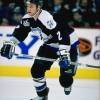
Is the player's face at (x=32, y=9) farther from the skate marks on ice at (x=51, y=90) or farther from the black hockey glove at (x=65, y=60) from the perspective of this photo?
the skate marks on ice at (x=51, y=90)

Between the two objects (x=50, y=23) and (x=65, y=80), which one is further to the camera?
(x=65, y=80)

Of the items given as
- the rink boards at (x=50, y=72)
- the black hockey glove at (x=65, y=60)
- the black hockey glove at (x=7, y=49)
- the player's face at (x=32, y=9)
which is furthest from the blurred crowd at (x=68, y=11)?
the rink boards at (x=50, y=72)

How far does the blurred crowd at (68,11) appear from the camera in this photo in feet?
15.3

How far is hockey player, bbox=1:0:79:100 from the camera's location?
15.0 ft

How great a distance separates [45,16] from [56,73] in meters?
0.58

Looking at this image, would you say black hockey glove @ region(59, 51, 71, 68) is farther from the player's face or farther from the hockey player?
the player's face

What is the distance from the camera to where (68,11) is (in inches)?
185

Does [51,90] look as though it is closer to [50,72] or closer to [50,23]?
[50,72]

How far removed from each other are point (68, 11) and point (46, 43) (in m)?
0.39

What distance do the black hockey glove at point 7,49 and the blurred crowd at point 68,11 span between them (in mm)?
192

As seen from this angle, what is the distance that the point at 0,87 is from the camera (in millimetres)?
4676

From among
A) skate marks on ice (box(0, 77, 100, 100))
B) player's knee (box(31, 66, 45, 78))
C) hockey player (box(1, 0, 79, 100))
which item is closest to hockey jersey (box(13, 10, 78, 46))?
hockey player (box(1, 0, 79, 100))

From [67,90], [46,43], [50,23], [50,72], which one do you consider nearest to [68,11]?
[50,23]

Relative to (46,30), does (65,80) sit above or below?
below
